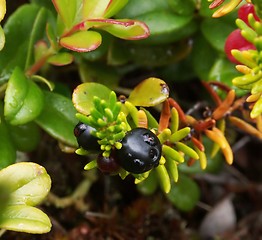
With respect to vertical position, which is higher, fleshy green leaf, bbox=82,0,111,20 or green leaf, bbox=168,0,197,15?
fleshy green leaf, bbox=82,0,111,20

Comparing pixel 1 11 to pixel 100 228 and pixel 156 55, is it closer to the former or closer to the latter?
pixel 156 55

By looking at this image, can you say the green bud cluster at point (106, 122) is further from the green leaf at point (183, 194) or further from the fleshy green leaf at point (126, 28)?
the green leaf at point (183, 194)

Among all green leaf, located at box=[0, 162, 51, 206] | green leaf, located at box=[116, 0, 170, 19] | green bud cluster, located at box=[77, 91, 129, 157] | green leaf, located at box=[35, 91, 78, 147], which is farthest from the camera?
green leaf, located at box=[116, 0, 170, 19]

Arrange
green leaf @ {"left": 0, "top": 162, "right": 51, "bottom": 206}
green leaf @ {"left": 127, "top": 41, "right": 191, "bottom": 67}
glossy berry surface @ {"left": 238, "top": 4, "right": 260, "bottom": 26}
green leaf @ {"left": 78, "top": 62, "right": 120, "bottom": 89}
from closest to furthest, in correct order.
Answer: green leaf @ {"left": 0, "top": 162, "right": 51, "bottom": 206}
glossy berry surface @ {"left": 238, "top": 4, "right": 260, "bottom": 26}
green leaf @ {"left": 78, "top": 62, "right": 120, "bottom": 89}
green leaf @ {"left": 127, "top": 41, "right": 191, "bottom": 67}

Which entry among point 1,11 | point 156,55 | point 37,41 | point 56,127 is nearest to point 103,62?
point 156,55

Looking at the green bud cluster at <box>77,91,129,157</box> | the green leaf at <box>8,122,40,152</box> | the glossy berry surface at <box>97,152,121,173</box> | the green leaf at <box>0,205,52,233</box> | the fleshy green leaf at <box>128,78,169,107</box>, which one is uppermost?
the green bud cluster at <box>77,91,129,157</box>

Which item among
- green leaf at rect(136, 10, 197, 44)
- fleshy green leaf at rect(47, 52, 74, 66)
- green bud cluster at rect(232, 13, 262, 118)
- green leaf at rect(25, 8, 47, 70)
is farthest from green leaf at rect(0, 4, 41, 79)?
green bud cluster at rect(232, 13, 262, 118)

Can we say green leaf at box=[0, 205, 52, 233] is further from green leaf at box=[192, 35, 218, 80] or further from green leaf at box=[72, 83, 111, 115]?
green leaf at box=[192, 35, 218, 80]
